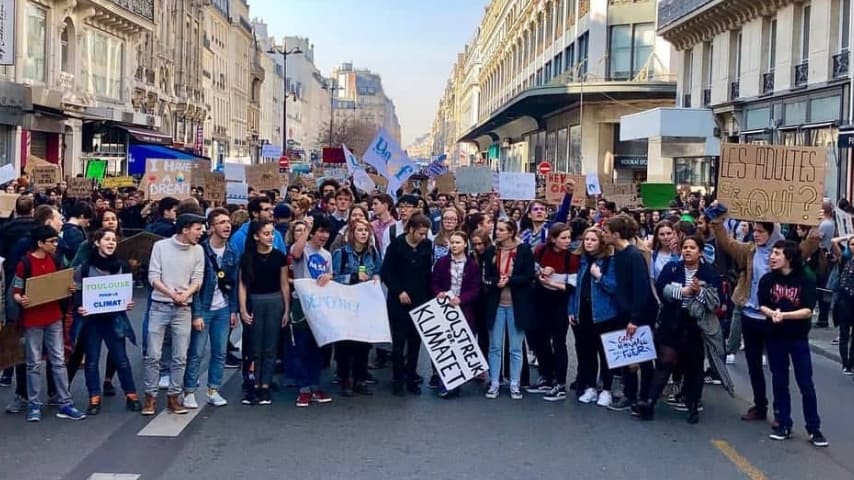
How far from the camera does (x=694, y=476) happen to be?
6727 millimetres

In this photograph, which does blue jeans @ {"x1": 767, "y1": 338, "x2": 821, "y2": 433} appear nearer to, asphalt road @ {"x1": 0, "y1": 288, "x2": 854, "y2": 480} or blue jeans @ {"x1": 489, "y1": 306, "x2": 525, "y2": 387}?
asphalt road @ {"x1": 0, "y1": 288, "x2": 854, "y2": 480}

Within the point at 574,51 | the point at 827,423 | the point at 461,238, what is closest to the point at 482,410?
the point at 461,238

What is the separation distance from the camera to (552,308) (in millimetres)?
9320

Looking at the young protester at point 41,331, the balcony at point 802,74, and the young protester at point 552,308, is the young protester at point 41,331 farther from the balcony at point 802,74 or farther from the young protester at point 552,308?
the balcony at point 802,74

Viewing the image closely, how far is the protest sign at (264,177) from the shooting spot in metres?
20.9

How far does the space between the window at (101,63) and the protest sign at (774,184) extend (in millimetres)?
31064

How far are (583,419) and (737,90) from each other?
2375 centimetres

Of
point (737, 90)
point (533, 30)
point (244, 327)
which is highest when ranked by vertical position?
point (533, 30)

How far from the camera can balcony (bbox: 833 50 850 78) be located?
22312mm

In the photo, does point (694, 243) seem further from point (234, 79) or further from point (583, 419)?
point (234, 79)

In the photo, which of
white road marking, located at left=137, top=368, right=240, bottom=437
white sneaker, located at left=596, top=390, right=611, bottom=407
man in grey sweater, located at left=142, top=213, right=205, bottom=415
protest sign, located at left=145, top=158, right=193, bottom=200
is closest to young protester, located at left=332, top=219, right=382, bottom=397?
white road marking, located at left=137, top=368, right=240, bottom=437

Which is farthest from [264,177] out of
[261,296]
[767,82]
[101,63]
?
[101,63]

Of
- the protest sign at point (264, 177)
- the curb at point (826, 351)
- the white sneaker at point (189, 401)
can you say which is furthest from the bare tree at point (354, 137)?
the white sneaker at point (189, 401)

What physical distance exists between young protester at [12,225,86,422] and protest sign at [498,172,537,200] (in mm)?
12490
